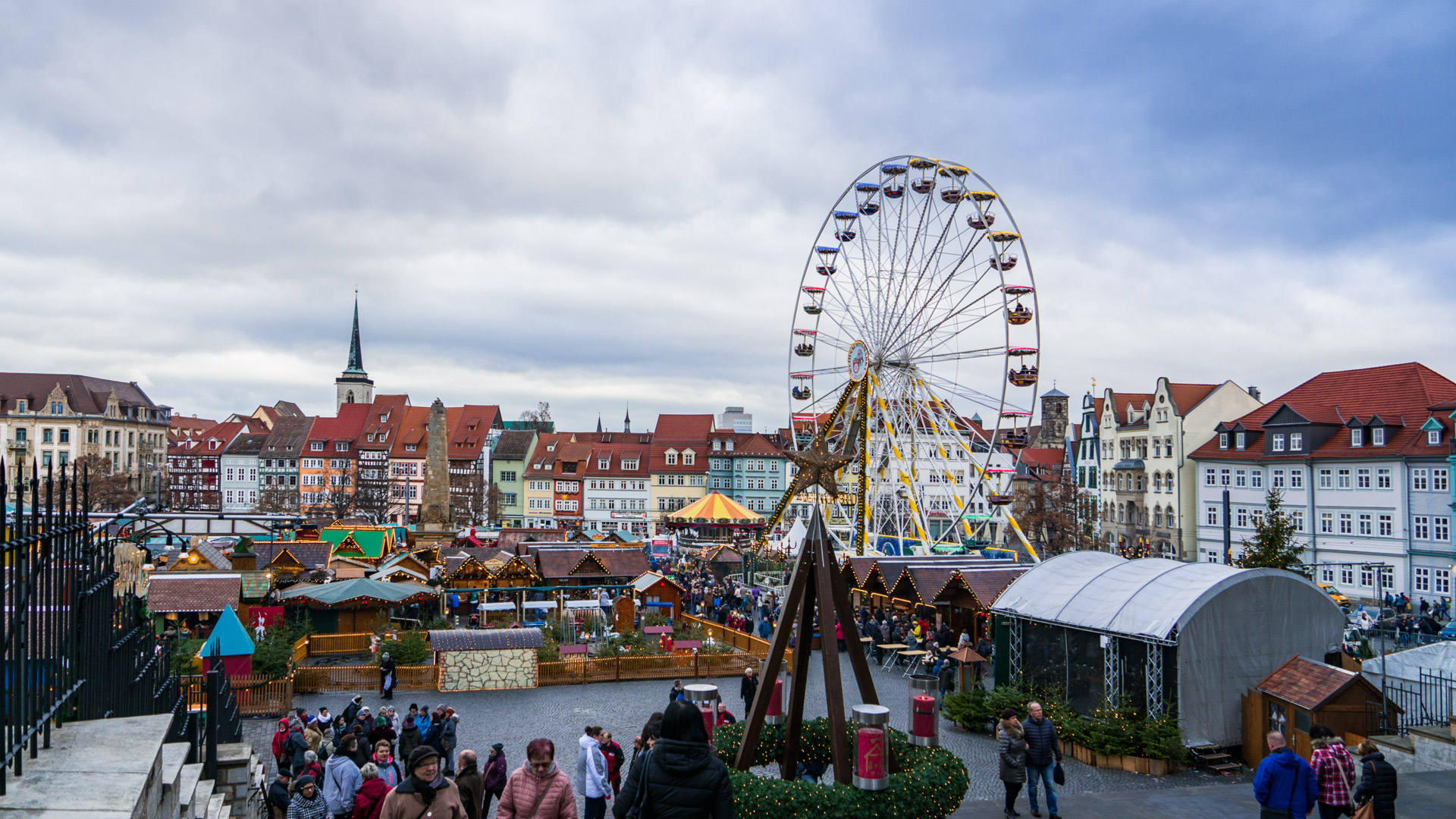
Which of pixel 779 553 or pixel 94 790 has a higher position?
pixel 94 790

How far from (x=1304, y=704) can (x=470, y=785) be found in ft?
39.3

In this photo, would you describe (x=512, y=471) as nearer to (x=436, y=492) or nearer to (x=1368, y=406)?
(x=436, y=492)

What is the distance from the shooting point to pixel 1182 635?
15781 millimetres

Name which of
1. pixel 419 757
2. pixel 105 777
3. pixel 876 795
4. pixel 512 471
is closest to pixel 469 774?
pixel 419 757

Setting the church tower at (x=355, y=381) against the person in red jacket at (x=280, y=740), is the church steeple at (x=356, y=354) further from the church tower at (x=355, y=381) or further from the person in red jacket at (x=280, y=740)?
the person in red jacket at (x=280, y=740)

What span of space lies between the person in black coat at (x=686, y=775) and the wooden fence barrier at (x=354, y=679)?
18.0 metres

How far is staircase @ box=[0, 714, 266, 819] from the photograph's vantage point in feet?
15.2

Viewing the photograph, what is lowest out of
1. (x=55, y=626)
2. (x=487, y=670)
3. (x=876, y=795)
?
(x=487, y=670)

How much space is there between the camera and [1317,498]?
48594 millimetres

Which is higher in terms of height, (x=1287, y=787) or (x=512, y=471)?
(x=512, y=471)

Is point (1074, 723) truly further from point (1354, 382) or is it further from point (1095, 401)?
point (1095, 401)

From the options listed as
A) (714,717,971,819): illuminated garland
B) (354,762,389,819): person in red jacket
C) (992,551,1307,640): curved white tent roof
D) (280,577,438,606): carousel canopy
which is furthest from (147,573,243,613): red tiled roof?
(714,717,971,819): illuminated garland

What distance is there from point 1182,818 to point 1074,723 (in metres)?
4.06

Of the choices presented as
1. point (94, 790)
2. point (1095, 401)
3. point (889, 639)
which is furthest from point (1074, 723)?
point (1095, 401)
